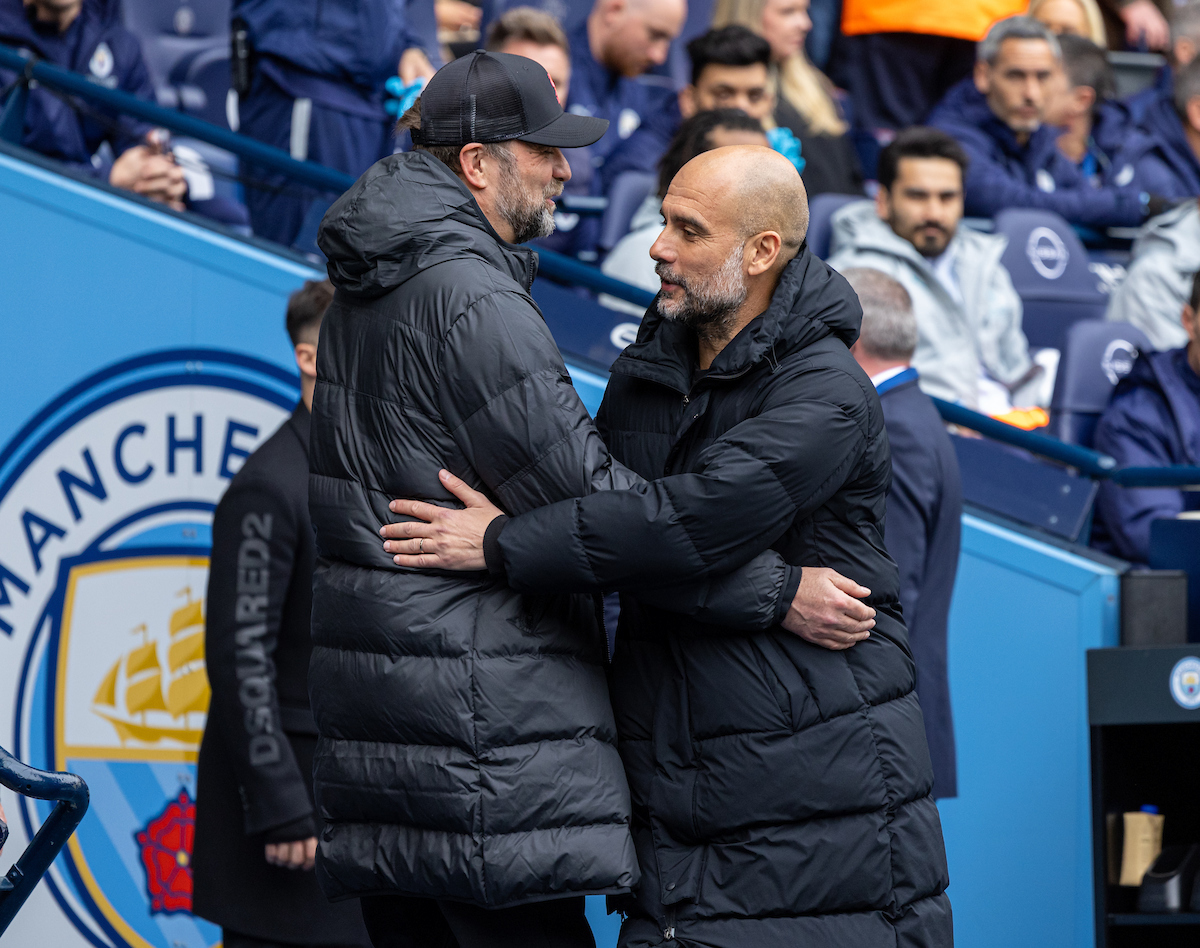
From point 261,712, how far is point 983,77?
514 cm

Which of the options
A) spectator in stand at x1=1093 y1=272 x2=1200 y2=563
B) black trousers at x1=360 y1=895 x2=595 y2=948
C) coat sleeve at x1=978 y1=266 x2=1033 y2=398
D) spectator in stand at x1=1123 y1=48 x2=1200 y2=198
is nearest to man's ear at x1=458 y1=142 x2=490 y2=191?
black trousers at x1=360 y1=895 x2=595 y2=948

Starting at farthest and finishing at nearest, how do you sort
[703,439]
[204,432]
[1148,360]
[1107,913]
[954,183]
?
1. [954,183]
2. [1148,360]
3. [204,432]
4. [1107,913]
5. [703,439]

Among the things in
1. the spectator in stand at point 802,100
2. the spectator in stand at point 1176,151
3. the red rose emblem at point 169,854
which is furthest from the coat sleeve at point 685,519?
the spectator in stand at point 1176,151

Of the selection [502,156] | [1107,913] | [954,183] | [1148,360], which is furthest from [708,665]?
[954,183]

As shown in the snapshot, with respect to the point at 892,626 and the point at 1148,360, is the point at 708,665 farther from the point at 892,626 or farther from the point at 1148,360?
the point at 1148,360

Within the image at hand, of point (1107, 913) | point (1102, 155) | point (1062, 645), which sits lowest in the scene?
point (1107, 913)

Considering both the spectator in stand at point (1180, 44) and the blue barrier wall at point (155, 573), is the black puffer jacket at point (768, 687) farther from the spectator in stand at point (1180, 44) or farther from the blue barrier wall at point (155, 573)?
the spectator in stand at point (1180, 44)

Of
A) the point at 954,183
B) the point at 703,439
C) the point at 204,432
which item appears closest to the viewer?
the point at 703,439

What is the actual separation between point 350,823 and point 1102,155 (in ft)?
22.5

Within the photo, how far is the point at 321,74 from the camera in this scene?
544cm

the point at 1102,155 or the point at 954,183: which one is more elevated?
the point at 1102,155

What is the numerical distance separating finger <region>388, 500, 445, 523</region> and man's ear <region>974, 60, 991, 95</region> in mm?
5442

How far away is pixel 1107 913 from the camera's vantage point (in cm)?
391

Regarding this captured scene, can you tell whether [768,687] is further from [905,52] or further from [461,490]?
[905,52]
